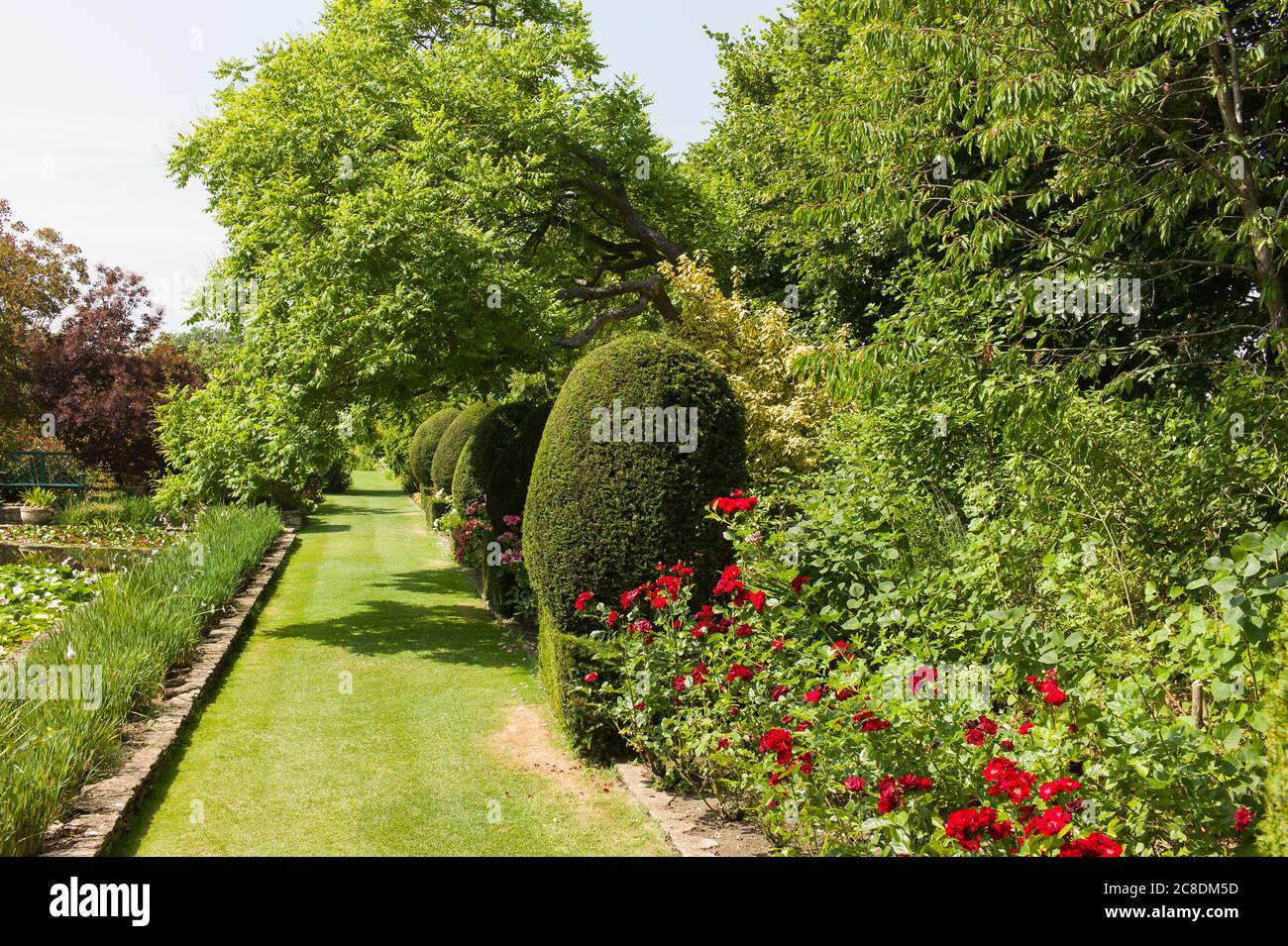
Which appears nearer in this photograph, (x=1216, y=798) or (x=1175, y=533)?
(x=1216, y=798)

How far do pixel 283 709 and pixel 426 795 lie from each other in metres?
2.45

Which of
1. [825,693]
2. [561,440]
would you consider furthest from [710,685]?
[561,440]

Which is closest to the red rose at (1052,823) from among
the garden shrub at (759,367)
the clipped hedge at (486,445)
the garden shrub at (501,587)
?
the garden shrub at (759,367)

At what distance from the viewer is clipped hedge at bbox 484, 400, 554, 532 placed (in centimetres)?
1082

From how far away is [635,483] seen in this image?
618cm

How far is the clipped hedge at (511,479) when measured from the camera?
10820mm

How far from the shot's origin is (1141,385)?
11625 mm

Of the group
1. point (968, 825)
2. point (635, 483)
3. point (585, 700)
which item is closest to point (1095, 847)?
point (968, 825)

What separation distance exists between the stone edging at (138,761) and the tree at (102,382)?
1244 centimetres

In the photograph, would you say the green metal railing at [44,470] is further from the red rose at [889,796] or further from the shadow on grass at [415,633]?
the red rose at [889,796]

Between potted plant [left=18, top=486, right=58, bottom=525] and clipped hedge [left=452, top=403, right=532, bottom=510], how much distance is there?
9.34 meters

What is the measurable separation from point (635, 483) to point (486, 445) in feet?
22.8

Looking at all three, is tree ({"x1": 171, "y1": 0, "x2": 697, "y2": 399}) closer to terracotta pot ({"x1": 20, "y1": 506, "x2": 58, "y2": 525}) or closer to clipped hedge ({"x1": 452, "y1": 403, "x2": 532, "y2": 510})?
clipped hedge ({"x1": 452, "y1": 403, "x2": 532, "y2": 510})
